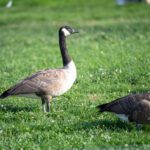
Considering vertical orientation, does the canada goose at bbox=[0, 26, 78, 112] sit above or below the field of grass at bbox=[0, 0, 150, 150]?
above

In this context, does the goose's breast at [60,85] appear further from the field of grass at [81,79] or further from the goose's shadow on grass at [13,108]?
the goose's shadow on grass at [13,108]

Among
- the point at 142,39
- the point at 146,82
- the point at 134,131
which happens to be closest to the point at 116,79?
the point at 146,82

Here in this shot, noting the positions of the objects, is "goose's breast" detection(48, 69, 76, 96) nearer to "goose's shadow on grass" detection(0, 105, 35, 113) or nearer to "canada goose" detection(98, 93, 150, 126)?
"goose's shadow on grass" detection(0, 105, 35, 113)

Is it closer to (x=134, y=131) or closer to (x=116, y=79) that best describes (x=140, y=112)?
(x=134, y=131)

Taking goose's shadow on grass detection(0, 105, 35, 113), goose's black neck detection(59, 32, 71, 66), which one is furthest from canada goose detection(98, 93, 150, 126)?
goose's black neck detection(59, 32, 71, 66)

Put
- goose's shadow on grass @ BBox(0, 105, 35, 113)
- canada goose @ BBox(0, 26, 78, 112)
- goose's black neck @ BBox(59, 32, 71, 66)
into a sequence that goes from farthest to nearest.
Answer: goose's black neck @ BBox(59, 32, 71, 66) → goose's shadow on grass @ BBox(0, 105, 35, 113) → canada goose @ BBox(0, 26, 78, 112)

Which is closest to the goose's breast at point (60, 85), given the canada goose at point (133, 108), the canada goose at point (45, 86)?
the canada goose at point (45, 86)

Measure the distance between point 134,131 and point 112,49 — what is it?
34.7 feet

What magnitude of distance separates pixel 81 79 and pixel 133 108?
466cm

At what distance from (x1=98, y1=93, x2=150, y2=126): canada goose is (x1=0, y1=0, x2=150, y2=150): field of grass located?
0.21m

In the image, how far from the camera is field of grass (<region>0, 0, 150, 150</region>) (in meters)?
8.83

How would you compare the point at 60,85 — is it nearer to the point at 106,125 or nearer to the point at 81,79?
the point at 106,125

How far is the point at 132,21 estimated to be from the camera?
29.3m

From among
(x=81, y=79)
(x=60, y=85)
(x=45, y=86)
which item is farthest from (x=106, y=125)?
(x=81, y=79)
